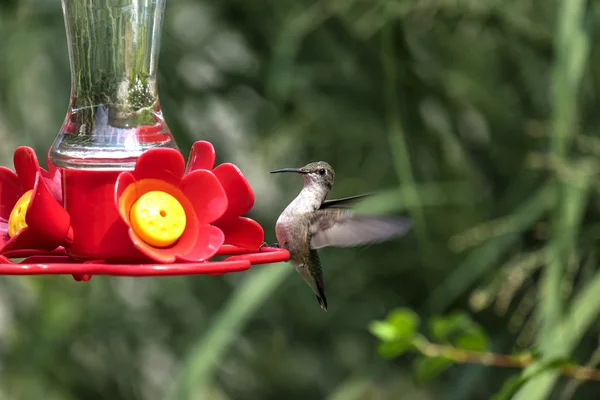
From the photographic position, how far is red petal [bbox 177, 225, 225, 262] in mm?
1545

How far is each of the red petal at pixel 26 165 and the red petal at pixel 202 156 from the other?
0.90ft

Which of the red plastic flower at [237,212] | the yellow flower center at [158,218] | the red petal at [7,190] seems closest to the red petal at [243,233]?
the red plastic flower at [237,212]

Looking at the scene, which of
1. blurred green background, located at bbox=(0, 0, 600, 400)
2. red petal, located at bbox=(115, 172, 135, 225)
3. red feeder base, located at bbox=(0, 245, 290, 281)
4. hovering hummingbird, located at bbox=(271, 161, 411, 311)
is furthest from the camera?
blurred green background, located at bbox=(0, 0, 600, 400)

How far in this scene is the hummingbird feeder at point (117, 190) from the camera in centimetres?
156

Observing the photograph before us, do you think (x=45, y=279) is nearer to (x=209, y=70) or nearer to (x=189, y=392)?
(x=209, y=70)

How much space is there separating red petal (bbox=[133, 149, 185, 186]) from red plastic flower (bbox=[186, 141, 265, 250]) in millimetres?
65

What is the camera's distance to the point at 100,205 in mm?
1677

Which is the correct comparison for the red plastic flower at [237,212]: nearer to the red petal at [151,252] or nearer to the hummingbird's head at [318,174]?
the red petal at [151,252]

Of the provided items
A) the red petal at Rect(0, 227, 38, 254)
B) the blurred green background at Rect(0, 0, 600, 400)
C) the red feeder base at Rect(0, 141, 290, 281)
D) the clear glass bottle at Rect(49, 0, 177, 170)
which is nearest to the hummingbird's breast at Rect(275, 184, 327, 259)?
the red feeder base at Rect(0, 141, 290, 281)

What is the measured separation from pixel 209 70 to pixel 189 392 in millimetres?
1556

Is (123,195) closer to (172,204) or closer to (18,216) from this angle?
(172,204)

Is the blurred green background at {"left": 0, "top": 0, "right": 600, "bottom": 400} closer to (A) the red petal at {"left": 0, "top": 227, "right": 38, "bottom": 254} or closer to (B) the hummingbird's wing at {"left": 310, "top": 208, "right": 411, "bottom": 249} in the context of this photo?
(B) the hummingbird's wing at {"left": 310, "top": 208, "right": 411, "bottom": 249}

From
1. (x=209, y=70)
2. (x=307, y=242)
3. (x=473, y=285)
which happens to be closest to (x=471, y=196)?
(x=473, y=285)

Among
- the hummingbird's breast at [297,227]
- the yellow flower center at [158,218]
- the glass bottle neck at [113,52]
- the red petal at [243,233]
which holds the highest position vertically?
the glass bottle neck at [113,52]
